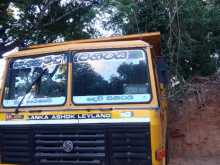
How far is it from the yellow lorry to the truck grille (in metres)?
0.01

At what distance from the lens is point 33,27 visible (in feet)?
46.1

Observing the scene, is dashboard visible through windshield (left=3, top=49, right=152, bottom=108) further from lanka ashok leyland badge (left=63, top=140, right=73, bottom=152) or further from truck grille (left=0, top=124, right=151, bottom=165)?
lanka ashok leyland badge (left=63, top=140, right=73, bottom=152)

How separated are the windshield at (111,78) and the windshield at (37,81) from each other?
23 centimetres

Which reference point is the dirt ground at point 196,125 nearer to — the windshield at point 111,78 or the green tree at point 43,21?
the green tree at point 43,21

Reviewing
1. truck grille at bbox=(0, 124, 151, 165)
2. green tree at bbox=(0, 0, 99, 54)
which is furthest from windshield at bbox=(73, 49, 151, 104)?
green tree at bbox=(0, 0, 99, 54)

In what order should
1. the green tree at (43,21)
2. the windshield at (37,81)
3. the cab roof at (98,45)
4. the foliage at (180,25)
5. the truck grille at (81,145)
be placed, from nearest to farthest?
the truck grille at (81,145), the cab roof at (98,45), the windshield at (37,81), the foliage at (180,25), the green tree at (43,21)

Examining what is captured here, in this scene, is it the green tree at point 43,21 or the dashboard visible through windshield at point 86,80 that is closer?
the dashboard visible through windshield at point 86,80

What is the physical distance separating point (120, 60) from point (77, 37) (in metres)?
8.87

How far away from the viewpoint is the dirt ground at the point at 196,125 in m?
11.5

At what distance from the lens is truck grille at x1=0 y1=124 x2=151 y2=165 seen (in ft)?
19.8

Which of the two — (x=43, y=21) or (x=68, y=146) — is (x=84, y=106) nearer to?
(x=68, y=146)

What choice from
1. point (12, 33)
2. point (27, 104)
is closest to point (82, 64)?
point (27, 104)

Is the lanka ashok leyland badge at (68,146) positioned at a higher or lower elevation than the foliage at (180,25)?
lower

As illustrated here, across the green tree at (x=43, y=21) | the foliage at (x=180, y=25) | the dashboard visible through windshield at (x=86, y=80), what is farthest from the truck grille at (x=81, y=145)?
the green tree at (x=43, y=21)
